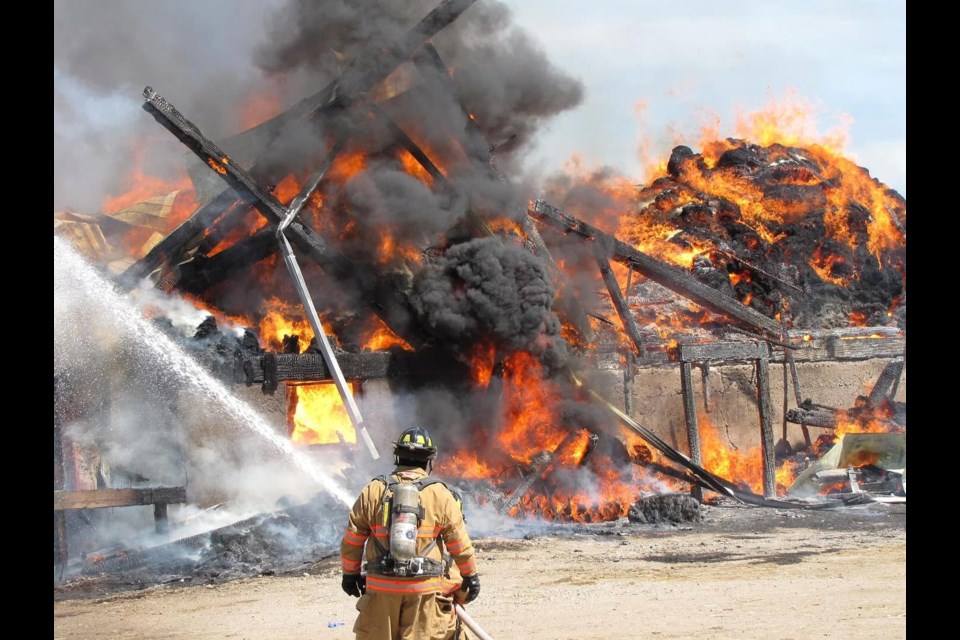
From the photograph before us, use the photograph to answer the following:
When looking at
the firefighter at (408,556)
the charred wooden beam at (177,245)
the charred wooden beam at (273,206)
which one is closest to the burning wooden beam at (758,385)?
the charred wooden beam at (273,206)

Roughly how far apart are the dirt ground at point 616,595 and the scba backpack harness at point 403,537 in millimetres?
2379

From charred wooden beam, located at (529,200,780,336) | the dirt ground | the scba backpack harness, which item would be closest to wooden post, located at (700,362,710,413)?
charred wooden beam, located at (529,200,780,336)

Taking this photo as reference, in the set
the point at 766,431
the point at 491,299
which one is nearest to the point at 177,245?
the point at 491,299

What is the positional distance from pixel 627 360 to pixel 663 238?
815 centimetres

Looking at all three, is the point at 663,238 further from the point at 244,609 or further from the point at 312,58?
the point at 244,609

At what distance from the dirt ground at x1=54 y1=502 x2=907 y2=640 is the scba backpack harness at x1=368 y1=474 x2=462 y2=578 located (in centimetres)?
238

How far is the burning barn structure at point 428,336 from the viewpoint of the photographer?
13.6 meters

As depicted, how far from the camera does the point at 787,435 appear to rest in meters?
19.1

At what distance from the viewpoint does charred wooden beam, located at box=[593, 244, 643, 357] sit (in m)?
17.9

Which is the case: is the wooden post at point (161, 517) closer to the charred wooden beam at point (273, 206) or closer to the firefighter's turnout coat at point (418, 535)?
the charred wooden beam at point (273, 206)

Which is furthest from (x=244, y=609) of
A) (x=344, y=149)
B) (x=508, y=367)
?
(x=344, y=149)

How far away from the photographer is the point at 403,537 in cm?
540

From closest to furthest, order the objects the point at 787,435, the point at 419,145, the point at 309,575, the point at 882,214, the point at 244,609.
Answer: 1. the point at 244,609
2. the point at 309,575
3. the point at 419,145
4. the point at 787,435
5. the point at 882,214

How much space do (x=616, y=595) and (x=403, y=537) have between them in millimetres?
4252
